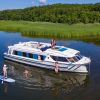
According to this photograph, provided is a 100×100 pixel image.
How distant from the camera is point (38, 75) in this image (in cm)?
3872

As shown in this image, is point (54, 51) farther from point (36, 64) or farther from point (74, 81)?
point (74, 81)

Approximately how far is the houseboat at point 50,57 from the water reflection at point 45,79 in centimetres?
85

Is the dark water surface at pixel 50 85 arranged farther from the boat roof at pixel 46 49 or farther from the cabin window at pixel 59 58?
the boat roof at pixel 46 49

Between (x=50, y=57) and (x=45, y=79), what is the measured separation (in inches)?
181

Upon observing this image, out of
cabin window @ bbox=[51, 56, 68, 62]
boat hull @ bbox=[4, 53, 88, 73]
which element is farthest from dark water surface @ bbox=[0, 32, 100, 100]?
cabin window @ bbox=[51, 56, 68, 62]

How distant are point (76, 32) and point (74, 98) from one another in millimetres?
49157

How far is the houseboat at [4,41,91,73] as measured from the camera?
3916 centimetres

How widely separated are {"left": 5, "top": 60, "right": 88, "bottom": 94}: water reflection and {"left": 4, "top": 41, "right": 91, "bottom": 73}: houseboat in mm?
852

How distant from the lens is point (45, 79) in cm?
3691

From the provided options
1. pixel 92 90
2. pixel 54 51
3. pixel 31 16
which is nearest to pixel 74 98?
pixel 92 90

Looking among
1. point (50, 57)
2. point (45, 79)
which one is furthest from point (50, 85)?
point (50, 57)

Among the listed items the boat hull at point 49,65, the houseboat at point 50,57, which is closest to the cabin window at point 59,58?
the houseboat at point 50,57

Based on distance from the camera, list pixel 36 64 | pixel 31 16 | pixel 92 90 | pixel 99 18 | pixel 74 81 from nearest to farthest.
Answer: pixel 92 90 < pixel 74 81 < pixel 36 64 < pixel 99 18 < pixel 31 16

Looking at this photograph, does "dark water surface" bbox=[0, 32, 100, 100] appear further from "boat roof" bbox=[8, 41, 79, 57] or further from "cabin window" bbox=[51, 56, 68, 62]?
"boat roof" bbox=[8, 41, 79, 57]
